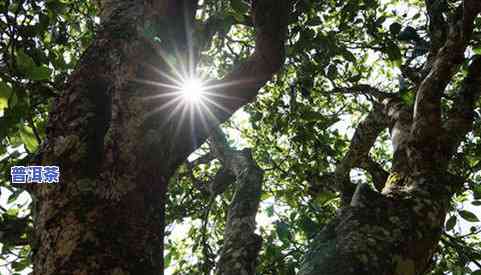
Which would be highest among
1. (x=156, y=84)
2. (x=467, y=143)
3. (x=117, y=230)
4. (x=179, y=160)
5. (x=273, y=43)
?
(x=467, y=143)

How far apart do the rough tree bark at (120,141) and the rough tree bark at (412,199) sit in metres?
0.75

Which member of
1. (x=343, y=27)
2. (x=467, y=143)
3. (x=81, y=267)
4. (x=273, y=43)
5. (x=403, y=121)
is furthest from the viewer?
(x=467, y=143)

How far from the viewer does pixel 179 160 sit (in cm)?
203

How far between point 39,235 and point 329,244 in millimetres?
1170

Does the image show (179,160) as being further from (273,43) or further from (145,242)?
(273,43)

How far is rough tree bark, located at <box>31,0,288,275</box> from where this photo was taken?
1459mm

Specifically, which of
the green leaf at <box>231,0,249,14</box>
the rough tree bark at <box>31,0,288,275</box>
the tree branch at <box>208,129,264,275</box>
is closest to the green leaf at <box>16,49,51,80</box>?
the rough tree bark at <box>31,0,288,275</box>

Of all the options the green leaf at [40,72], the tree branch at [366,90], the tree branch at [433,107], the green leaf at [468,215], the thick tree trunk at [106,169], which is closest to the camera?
the thick tree trunk at [106,169]

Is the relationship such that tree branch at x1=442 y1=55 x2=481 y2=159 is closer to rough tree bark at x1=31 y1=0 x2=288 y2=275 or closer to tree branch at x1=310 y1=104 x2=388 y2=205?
tree branch at x1=310 y1=104 x2=388 y2=205

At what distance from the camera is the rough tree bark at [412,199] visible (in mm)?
1769

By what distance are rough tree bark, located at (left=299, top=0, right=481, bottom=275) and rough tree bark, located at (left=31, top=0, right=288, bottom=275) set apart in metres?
0.75

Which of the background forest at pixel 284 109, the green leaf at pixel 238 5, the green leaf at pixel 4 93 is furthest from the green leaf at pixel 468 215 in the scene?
the green leaf at pixel 4 93

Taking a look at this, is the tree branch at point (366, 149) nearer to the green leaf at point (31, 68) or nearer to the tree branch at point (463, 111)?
the tree branch at point (463, 111)

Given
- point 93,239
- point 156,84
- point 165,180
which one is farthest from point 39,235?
point 156,84
